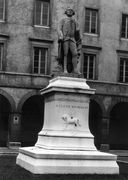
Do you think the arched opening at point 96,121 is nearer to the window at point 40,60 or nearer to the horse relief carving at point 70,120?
the window at point 40,60

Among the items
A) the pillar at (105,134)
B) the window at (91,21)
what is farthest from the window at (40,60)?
the pillar at (105,134)

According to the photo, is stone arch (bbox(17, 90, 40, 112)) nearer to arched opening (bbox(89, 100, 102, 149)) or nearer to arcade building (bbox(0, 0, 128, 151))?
arcade building (bbox(0, 0, 128, 151))

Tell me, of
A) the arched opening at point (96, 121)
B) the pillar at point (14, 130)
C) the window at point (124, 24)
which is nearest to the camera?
the pillar at point (14, 130)

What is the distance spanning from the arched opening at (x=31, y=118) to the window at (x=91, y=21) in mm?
5880

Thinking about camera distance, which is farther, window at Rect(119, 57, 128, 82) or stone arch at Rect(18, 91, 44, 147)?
window at Rect(119, 57, 128, 82)

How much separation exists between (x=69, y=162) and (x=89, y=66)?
63.4 ft

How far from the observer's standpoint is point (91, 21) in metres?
32.1

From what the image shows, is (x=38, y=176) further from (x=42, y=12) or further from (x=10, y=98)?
(x=42, y=12)

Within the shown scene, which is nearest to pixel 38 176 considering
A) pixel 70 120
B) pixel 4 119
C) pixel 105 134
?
pixel 70 120

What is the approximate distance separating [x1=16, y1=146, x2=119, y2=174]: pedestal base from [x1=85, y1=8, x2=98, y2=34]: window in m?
19.6

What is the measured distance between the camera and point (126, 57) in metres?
32.8

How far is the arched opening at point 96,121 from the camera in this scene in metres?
31.6

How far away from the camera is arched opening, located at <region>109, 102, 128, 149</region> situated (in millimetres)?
34062

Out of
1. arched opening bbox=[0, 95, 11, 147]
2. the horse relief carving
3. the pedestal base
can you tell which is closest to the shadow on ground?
the pedestal base
